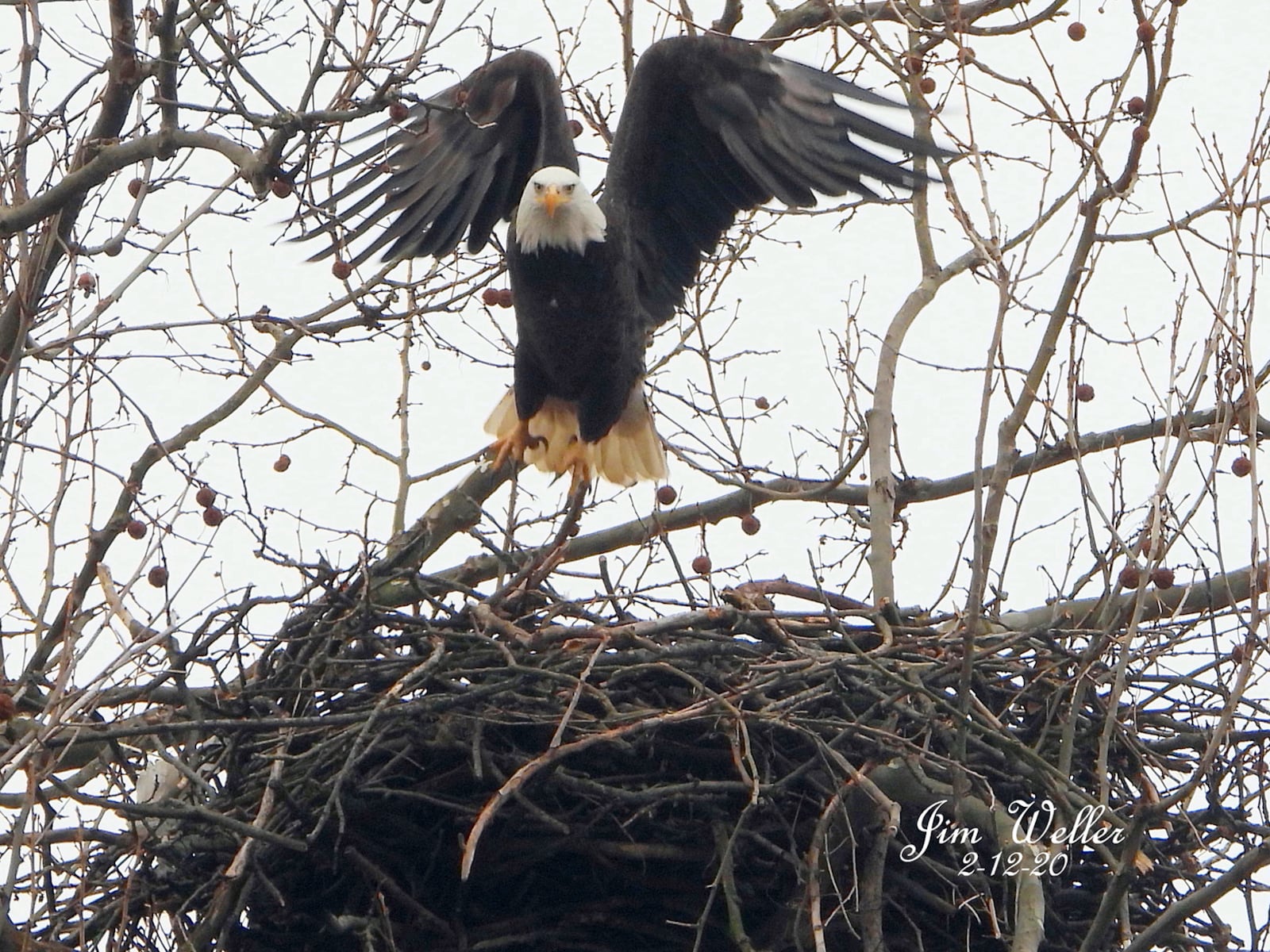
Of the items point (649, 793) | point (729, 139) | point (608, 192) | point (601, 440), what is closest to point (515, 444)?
point (601, 440)

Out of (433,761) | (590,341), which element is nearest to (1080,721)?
(433,761)

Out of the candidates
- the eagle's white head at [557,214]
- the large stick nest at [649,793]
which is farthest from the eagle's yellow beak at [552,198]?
the large stick nest at [649,793]

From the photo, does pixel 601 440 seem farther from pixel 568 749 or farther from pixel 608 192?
pixel 568 749

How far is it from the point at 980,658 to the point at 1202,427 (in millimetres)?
1210

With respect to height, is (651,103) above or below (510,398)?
above

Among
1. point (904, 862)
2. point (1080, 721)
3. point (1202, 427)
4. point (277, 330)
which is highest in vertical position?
point (277, 330)

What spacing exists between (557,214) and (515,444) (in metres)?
1.12

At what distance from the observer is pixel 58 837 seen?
169 inches

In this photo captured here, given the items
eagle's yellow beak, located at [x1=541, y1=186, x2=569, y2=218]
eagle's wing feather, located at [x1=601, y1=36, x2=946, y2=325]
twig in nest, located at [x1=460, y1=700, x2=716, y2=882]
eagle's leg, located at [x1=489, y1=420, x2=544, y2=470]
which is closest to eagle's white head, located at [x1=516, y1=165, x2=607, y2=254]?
eagle's yellow beak, located at [x1=541, y1=186, x2=569, y2=218]

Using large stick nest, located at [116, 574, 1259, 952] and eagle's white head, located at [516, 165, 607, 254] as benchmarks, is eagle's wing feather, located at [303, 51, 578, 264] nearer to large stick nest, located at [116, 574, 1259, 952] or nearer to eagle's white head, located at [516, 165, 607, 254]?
eagle's white head, located at [516, 165, 607, 254]

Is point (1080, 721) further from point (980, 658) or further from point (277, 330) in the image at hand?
point (277, 330)

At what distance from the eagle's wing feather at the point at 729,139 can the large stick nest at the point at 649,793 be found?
1850 mm

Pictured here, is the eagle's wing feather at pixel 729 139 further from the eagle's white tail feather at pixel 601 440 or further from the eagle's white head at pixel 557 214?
the eagle's white tail feather at pixel 601 440

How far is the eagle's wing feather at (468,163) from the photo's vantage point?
5.89m
